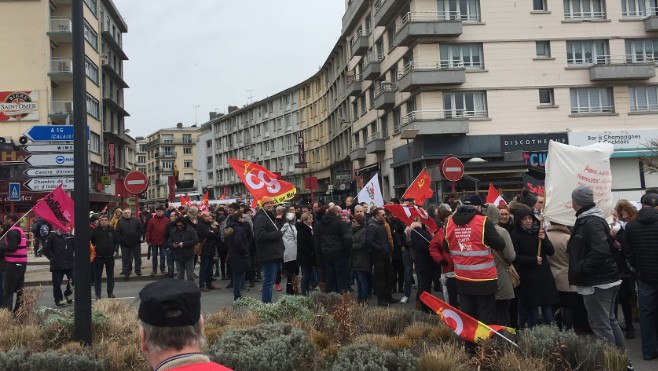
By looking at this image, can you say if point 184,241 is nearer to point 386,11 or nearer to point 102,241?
point 102,241

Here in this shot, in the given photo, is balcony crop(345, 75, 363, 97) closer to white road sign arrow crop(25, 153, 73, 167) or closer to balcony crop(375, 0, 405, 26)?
balcony crop(375, 0, 405, 26)

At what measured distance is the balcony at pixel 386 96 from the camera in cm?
3853

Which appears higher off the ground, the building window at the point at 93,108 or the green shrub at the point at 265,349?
the building window at the point at 93,108

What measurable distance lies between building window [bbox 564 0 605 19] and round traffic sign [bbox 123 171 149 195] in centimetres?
Answer: 2954

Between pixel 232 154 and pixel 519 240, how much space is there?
312 ft

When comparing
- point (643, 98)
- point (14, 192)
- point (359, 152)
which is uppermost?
point (643, 98)

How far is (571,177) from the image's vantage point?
7602 millimetres

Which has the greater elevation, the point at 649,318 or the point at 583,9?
the point at 583,9

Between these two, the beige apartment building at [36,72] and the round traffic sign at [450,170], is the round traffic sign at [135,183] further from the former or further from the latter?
the beige apartment building at [36,72]

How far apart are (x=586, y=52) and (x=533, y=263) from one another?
1274 inches

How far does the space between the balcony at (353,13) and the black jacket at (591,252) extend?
41.6 meters

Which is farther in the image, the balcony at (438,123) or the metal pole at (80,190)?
the balcony at (438,123)

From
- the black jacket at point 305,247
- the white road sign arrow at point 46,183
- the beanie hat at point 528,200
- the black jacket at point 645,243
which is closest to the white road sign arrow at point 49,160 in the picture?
the white road sign arrow at point 46,183

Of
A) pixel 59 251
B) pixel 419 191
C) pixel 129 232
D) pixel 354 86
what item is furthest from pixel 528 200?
pixel 354 86
